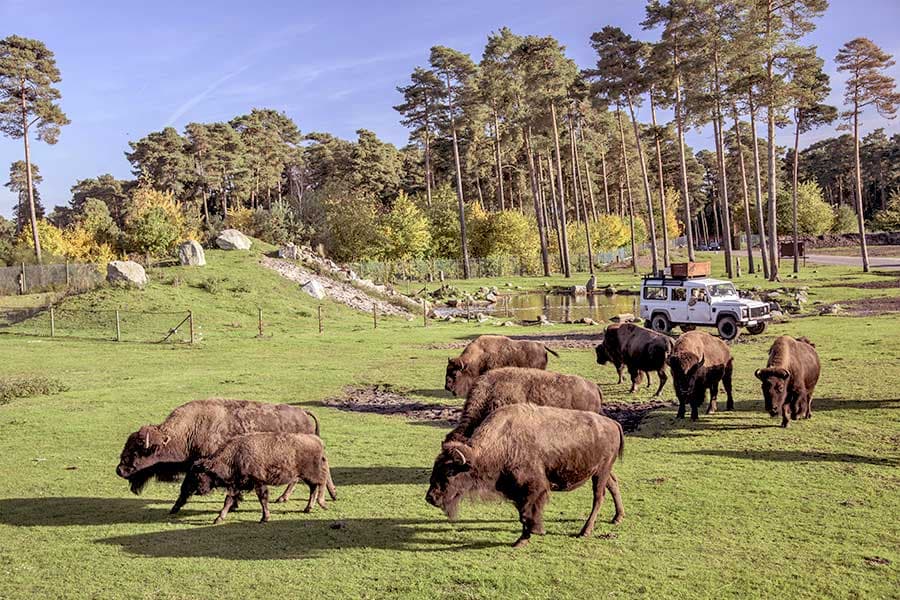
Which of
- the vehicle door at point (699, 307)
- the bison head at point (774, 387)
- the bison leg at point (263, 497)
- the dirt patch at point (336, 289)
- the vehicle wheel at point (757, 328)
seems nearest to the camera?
the bison leg at point (263, 497)

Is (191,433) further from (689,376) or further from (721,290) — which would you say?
(721,290)

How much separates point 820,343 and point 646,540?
2026 centimetres

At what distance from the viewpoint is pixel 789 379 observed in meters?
14.4

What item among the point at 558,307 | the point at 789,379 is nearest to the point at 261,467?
the point at 789,379

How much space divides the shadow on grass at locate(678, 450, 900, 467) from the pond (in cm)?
2545

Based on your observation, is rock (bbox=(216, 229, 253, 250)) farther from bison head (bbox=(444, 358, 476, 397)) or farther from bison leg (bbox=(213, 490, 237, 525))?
bison leg (bbox=(213, 490, 237, 525))

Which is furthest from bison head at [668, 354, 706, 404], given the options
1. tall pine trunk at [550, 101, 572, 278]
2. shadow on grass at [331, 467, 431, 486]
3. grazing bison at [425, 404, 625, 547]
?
tall pine trunk at [550, 101, 572, 278]

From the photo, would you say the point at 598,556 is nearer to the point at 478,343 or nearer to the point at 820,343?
the point at 478,343

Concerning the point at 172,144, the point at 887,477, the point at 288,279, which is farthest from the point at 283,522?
the point at 172,144

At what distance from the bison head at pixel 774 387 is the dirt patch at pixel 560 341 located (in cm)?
1335

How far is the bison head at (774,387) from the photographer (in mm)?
13961

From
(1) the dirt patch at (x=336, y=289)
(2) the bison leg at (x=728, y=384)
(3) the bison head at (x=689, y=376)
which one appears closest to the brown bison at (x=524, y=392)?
(3) the bison head at (x=689, y=376)

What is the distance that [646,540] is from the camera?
8430 millimetres

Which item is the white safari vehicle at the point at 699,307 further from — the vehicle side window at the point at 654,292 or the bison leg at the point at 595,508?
the bison leg at the point at 595,508
